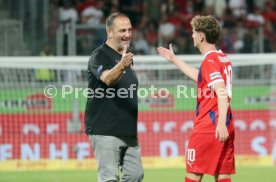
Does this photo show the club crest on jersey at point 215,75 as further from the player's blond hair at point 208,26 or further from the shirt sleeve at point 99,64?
the shirt sleeve at point 99,64

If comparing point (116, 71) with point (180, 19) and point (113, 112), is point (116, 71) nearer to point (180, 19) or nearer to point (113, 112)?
point (113, 112)

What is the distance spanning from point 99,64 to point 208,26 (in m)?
1.15

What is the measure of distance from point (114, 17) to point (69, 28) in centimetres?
1078

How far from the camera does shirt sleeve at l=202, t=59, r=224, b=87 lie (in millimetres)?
7832

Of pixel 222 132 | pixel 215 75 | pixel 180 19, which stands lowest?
pixel 222 132

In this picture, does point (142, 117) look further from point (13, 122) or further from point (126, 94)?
point (126, 94)

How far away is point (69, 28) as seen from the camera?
1908 cm

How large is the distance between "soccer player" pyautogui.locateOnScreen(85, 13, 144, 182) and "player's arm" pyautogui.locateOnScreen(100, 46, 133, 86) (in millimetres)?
185

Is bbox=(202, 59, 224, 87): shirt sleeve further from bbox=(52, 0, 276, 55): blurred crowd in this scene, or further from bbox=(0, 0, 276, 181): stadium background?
bbox=(52, 0, 276, 55): blurred crowd

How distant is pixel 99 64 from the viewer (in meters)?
8.19

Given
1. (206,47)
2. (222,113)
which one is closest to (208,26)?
(206,47)

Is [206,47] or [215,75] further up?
[206,47]

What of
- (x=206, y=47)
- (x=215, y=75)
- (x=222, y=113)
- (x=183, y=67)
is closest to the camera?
(x=222, y=113)

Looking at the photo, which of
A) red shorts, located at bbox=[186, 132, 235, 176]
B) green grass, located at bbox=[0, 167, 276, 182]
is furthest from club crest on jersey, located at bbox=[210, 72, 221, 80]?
green grass, located at bbox=[0, 167, 276, 182]
